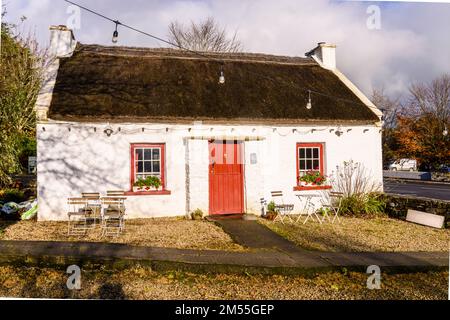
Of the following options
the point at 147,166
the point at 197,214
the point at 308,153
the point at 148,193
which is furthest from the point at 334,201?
the point at 147,166

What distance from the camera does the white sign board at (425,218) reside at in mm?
10375

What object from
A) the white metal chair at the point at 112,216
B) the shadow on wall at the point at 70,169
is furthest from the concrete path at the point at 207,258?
the shadow on wall at the point at 70,169

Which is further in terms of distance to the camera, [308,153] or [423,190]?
[423,190]

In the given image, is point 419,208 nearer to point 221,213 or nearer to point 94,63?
point 221,213

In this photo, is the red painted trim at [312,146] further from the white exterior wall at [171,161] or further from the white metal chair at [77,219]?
the white metal chair at [77,219]

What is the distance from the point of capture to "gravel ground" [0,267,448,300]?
5098 millimetres

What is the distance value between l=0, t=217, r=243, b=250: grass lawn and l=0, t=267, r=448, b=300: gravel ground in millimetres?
1776

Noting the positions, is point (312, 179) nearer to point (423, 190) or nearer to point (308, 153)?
point (308, 153)

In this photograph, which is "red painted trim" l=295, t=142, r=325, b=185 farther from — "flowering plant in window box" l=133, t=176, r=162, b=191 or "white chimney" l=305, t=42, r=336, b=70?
"white chimney" l=305, t=42, r=336, b=70

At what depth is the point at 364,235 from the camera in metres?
9.12

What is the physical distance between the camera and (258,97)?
12.4m

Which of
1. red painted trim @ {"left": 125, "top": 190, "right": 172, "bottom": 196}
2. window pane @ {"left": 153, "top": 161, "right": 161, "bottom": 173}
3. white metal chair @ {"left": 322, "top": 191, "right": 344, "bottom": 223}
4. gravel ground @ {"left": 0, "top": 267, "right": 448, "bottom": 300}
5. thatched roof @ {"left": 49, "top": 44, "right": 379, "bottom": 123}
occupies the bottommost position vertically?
gravel ground @ {"left": 0, "top": 267, "right": 448, "bottom": 300}

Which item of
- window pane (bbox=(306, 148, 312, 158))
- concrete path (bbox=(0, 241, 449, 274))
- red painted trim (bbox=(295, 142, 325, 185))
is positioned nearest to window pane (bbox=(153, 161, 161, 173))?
concrete path (bbox=(0, 241, 449, 274))

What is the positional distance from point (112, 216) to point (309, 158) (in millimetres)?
6640
